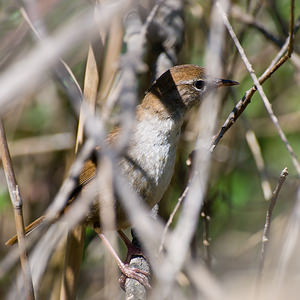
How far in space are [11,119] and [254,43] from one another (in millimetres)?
2375

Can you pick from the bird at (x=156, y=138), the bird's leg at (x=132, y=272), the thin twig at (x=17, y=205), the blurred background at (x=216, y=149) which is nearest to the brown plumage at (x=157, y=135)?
the bird at (x=156, y=138)

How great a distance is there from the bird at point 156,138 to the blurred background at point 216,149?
1.61ft

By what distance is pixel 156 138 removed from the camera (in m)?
3.05

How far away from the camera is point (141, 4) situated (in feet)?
11.4

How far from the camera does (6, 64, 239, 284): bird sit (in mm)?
3000

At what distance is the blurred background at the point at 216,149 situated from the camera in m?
3.79

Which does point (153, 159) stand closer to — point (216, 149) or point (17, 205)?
point (17, 205)

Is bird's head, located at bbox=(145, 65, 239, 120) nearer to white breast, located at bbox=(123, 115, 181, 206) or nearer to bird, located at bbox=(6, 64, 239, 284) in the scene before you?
bird, located at bbox=(6, 64, 239, 284)

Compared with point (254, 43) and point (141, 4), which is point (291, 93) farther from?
point (141, 4)

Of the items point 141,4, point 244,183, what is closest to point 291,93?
point 244,183

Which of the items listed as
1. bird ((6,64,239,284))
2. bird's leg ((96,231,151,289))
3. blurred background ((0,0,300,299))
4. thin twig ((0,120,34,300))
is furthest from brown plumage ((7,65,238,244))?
thin twig ((0,120,34,300))

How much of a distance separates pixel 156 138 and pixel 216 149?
1384 millimetres

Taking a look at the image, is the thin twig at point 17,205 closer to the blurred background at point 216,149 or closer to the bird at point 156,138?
the bird at point 156,138

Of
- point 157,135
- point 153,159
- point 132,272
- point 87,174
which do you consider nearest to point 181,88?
point 157,135
